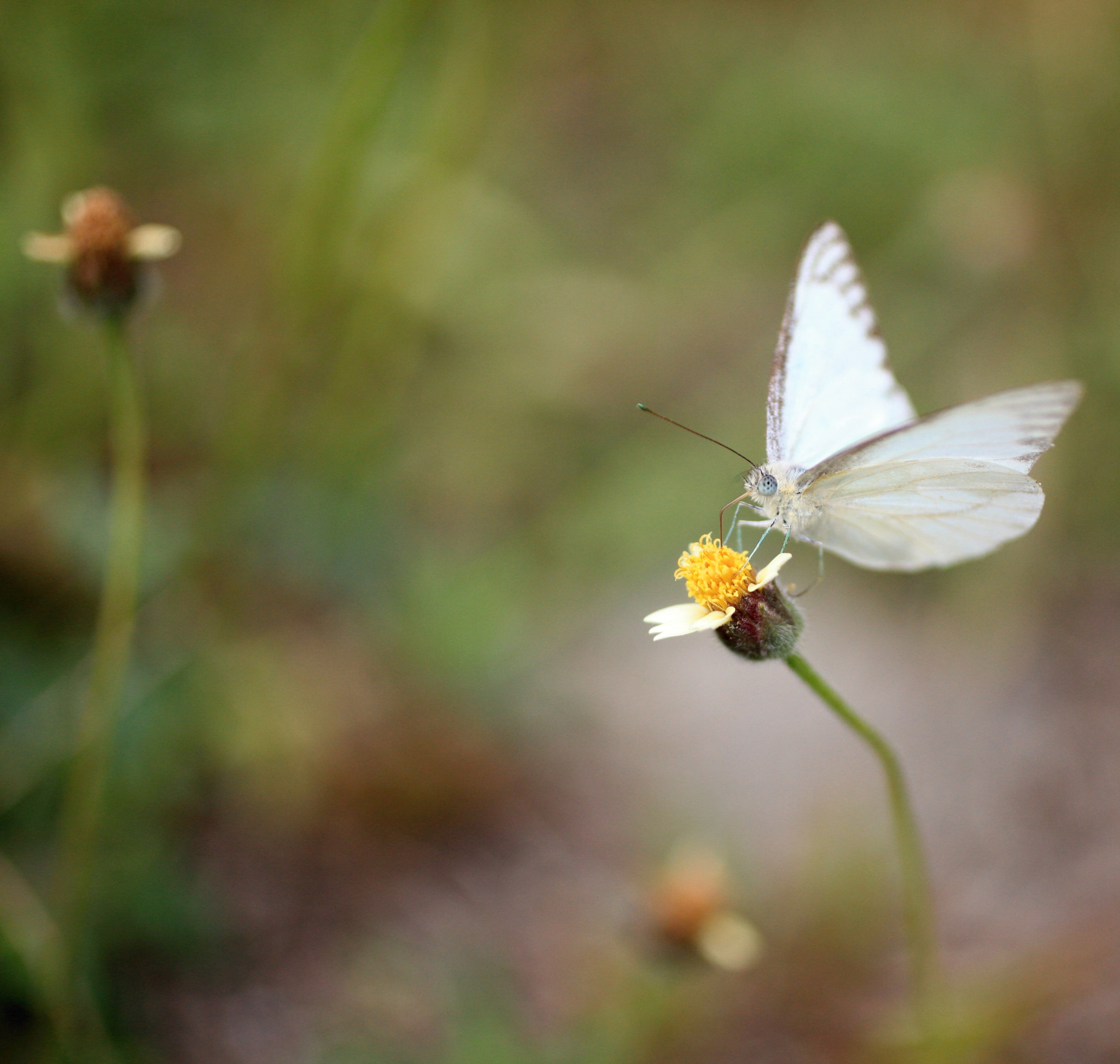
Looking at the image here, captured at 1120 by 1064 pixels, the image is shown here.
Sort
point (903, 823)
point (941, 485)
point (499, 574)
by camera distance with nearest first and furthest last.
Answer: point (903, 823)
point (941, 485)
point (499, 574)

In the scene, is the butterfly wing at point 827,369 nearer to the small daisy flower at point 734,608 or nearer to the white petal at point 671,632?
the small daisy flower at point 734,608

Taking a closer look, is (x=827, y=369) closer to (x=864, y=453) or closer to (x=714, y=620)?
(x=864, y=453)

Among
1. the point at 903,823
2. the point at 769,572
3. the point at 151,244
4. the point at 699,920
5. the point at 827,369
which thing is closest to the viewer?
the point at 903,823

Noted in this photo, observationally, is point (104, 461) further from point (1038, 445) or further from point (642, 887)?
A: point (1038, 445)

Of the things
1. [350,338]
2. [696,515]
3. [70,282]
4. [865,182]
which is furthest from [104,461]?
[865,182]

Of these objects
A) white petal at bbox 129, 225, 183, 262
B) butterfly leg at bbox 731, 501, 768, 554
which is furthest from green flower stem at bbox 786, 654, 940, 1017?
white petal at bbox 129, 225, 183, 262

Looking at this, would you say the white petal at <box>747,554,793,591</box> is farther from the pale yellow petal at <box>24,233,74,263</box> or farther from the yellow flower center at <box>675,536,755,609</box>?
the pale yellow petal at <box>24,233,74,263</box>

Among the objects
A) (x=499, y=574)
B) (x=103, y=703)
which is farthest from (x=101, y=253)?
(x=499, y=574)
